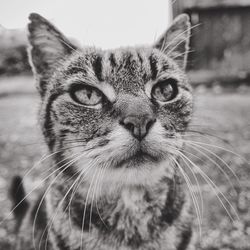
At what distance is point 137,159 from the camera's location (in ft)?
2.60

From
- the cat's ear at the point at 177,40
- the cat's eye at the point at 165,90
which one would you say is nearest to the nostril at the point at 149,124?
the cat's eye at the point at 165,90

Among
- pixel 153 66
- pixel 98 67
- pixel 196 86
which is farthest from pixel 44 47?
pixel 196 86

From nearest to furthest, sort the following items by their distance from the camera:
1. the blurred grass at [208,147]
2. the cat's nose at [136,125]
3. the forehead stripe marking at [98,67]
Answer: the cat's nose at [136,125]
the forehead stripe marking at [98,67]
the blurred grass at [208,147]

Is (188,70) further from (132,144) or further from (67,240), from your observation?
(67,240)

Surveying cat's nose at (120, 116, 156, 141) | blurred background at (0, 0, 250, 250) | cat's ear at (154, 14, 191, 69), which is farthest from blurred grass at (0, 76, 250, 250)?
cat's nose at (120, 116, 156, 141)

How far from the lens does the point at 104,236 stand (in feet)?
2.86

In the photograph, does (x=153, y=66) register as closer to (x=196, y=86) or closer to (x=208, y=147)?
(x=196, y=86)

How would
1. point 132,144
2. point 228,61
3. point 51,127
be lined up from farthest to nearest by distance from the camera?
point 228,61
point 51,127
point 132,144

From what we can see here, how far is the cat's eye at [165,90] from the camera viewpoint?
88 cm

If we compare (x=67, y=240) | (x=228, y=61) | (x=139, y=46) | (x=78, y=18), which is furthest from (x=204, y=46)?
(x=67, y=240)

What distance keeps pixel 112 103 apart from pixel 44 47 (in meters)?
0.24

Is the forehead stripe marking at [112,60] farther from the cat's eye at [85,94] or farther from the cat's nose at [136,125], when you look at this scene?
the cat's nose at [136,125]

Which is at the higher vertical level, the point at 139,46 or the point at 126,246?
the point at 139,46

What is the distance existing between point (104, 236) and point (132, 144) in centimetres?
27
